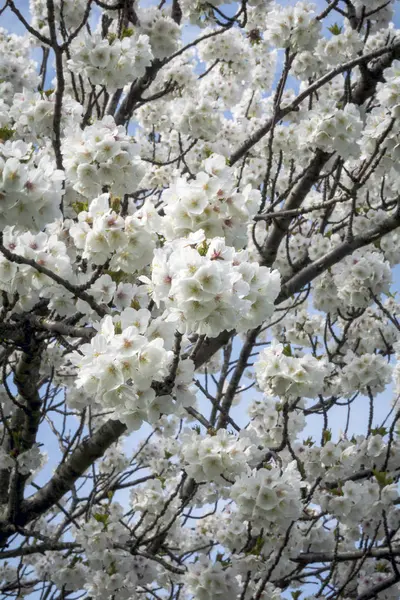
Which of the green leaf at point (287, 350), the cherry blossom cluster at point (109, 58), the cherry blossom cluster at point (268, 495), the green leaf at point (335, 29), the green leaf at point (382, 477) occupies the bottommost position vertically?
the cherry blossom cluster at point (268, 495)

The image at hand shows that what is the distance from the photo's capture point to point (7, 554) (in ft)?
13.6

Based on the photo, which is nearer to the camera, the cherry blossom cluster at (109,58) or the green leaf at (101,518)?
the cherry blossom cluster at (109,58)

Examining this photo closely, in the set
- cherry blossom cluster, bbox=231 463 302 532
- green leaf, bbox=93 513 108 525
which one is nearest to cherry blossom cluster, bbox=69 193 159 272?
cherry blossom cluster, bbox=231 463 302 532

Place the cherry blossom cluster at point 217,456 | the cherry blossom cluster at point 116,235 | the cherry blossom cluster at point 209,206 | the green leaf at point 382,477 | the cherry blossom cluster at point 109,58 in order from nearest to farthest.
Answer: the cherry blossom cluster at point 209,206 → the cherry blossom cluster at point 116,235 → the cherry blossom cluster at point 217,456 → the green leaf at point 382,477 → the cherry blossom cluster at point 109,58

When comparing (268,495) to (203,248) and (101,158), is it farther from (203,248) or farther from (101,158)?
(101,158)

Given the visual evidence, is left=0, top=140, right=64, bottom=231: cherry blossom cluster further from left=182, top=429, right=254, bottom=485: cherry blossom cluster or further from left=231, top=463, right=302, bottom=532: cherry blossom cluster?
left=231, top=463, right=302, bottom=532: cherry blossom cluster

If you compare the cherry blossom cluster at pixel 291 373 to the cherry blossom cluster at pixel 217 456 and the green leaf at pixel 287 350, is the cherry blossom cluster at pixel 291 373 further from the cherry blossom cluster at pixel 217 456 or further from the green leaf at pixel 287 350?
the cherry blossom cluster at pixel 217 456

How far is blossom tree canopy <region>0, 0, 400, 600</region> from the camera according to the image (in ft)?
6.79

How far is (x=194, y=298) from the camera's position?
1.72 m

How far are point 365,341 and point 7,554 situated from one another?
12.5 feet

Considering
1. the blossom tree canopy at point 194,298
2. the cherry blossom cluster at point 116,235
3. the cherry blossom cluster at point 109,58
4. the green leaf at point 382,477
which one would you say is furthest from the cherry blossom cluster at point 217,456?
the cherry blossom cluster at point 109,58

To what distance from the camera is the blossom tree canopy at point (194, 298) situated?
2070 millimetres

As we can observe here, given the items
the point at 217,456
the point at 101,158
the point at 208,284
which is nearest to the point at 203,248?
the point at 208,284

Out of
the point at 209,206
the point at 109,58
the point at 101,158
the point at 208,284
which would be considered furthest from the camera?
the point at 109,58
